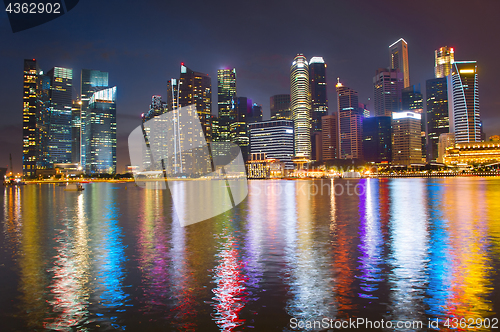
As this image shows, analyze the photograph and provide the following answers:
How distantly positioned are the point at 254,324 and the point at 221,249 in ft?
37.0

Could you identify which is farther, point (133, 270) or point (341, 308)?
point (133, 270)

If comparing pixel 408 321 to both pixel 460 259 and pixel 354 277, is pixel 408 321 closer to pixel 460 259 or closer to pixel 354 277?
pixel 354 277

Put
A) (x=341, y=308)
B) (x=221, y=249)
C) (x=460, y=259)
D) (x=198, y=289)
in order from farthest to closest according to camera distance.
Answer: (x=221, y=249), (x=460, y=259), (x=198, y=289), (x=341, y=308)

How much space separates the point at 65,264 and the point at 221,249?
26.8 ft

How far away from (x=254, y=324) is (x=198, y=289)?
12.8 feet

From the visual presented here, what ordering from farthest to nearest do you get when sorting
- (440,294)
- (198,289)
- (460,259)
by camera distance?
(460,259) → (198,289) → (440,294)

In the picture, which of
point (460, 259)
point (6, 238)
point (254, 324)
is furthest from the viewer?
point (6, 238)

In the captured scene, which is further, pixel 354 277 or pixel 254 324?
pixel 354 277

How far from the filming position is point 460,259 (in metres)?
18.1

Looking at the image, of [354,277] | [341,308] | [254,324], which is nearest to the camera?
[254,324]

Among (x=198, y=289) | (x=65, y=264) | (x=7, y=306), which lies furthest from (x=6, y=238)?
(x=198, y=289)

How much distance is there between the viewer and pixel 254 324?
10398 mm

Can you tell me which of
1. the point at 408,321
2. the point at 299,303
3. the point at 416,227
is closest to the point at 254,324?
the point at 299,303

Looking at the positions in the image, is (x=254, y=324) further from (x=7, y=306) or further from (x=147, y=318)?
(x=7, y=306)
